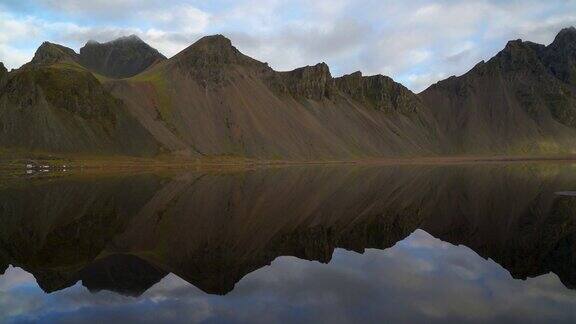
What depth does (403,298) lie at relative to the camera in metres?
18.0

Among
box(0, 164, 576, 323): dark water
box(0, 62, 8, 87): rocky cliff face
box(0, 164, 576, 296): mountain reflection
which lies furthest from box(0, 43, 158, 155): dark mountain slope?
box(0, 164, 576, 323): dark water

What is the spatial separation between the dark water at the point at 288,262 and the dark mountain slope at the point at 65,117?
110451mm

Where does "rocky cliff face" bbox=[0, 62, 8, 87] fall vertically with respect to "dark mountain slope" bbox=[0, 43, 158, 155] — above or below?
above

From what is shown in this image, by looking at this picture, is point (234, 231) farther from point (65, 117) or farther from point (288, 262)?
point (65, 117)

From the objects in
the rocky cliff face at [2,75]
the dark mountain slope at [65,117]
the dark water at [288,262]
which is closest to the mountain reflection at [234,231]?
the dark water at [288,262]

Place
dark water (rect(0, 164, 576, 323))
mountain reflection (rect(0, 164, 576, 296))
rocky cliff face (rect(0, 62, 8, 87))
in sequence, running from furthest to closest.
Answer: rocky cliff face (rect(0, 62, 8, 87)) < mountain reflection (rect(0, 164, 576, 296)) < dark water (rect(0, 164, 576, 323))

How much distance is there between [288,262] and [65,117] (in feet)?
511

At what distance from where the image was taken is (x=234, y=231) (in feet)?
110

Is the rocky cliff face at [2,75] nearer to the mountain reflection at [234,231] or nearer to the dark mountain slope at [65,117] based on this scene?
the dark mountain slope at [65,117]

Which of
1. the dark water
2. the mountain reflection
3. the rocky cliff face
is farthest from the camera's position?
the rocky cliff face

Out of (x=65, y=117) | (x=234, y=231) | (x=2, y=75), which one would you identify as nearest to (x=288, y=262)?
(x=234, y=231)

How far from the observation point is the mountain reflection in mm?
Answer: 22984

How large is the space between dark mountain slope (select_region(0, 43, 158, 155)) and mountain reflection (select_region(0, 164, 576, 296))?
328ft

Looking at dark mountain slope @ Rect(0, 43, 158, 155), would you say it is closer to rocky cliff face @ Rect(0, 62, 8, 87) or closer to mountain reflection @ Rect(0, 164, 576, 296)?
rocky cliff face @ Rect(0, 62, 8, 87)
